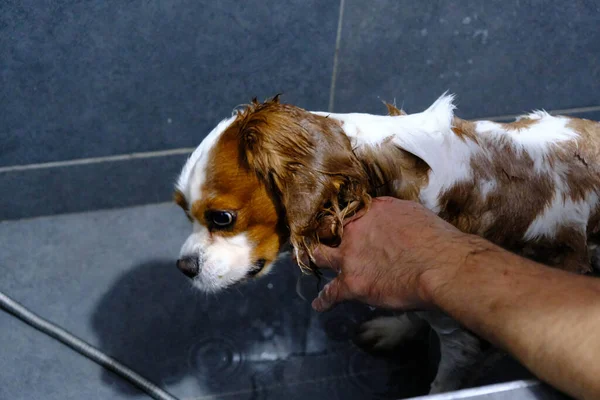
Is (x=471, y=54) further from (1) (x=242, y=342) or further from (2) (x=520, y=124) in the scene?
(1) (x=242, y=342)

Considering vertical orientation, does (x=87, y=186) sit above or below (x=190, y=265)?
below

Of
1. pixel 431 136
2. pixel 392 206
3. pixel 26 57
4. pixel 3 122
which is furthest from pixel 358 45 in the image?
pixel 3 122

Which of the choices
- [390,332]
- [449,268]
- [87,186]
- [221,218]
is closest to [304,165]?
[221,218]

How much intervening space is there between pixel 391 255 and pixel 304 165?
226mm

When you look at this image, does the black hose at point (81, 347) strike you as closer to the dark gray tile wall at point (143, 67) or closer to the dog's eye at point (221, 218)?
the dark gray tile wall at point (143, 67)

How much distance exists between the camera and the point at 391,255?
1046mm

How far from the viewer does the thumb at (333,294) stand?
1.11 meters

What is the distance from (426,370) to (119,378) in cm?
82

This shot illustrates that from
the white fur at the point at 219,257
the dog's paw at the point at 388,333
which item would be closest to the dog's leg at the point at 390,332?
the dog's paw at the point at 388,333

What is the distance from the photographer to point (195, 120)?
180 cm

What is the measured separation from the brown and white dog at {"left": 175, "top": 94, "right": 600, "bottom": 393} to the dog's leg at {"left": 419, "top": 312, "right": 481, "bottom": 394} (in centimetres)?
3

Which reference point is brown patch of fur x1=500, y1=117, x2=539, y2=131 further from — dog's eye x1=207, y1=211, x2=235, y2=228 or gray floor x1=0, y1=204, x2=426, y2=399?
gray floor x1=0, y1=204, x2=426, y2=399

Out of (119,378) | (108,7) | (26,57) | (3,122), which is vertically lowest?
(119,378)

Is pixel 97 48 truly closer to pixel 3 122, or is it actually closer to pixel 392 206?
pixel 3 122
